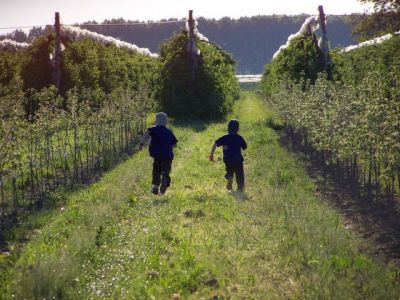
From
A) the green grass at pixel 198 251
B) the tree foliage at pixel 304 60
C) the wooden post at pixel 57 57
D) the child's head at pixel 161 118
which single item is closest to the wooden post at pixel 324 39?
the tree foliage at pixel 304 60

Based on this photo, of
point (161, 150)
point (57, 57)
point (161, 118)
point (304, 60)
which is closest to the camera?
point (161, 150)

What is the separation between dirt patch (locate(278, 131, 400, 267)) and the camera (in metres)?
8.15

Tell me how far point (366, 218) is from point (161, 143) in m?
5.04

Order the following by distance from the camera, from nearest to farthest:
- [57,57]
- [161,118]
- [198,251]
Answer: [198,251], [161,118], [57,57]

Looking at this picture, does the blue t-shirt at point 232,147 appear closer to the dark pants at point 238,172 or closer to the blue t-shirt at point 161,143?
the dark pants at point 238,172

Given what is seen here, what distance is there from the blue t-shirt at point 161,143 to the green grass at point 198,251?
3.16 ft

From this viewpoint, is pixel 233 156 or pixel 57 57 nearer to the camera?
pixel 233 156

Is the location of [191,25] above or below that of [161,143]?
above

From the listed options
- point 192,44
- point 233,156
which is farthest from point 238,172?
point 192,44

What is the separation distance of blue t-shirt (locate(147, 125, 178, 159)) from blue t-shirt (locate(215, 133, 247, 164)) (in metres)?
1.19

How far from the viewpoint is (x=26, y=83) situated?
1225 inches

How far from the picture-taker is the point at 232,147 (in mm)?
12164

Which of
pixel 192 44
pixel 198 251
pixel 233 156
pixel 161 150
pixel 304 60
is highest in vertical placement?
pixel 192 44

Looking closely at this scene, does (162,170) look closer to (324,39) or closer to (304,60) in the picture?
(324,39)
